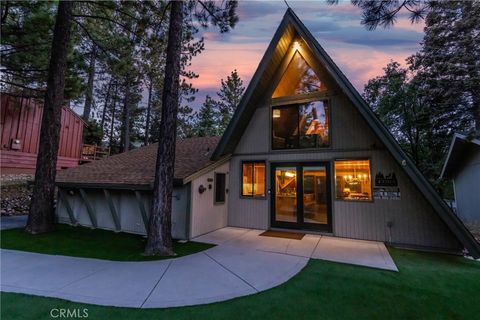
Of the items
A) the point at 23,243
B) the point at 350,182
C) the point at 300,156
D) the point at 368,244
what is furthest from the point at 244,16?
the point at 23,243

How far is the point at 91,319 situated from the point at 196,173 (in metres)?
4.44

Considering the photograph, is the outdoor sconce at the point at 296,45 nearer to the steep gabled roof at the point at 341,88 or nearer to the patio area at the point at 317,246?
the steep gabled roof at the point at 341,88

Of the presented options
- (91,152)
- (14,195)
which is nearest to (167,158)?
(14,195)

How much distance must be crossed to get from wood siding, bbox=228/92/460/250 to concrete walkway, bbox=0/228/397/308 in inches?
30.5

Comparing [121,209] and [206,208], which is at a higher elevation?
[206,208]

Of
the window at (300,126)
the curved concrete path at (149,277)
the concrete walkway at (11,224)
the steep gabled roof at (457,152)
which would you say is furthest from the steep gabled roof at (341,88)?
the concrete walkway at (11,224)

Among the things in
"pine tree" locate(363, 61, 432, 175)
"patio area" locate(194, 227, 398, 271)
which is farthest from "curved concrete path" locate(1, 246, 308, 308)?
"pine tree" locate(363, 61, 432, 175)

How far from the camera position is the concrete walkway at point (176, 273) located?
345cm

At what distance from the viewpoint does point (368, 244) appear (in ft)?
21.0

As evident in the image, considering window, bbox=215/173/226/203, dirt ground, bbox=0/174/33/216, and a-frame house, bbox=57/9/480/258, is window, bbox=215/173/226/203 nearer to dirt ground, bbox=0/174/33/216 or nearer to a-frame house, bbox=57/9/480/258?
a-frame house, bbox=57/9/480/258

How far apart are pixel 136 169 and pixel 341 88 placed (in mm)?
7139

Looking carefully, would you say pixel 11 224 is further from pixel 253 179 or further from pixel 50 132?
pixel 253 179

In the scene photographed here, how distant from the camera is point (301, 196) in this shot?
7.74 metres

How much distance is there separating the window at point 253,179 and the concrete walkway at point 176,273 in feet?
7.93
